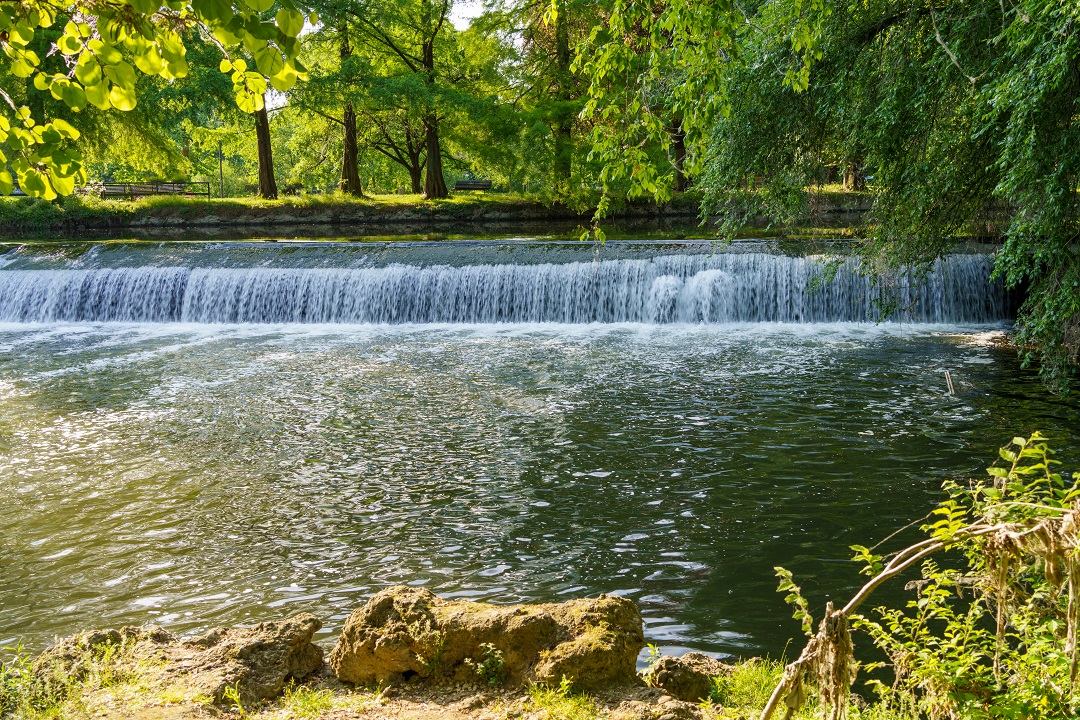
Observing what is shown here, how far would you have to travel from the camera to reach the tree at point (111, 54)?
2.20 meters

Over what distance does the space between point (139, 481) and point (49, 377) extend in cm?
529

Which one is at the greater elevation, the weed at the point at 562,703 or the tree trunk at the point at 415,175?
the tree trunk at the point at 415,175

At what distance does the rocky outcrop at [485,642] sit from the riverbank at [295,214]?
23429mm

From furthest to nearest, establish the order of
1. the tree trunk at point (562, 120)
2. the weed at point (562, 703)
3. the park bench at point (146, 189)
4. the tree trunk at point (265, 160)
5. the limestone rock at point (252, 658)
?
the park bench at point (146, 189), the tree trunk at point (265, 160), the tree trunk at point (562, 120), the limestone rock at point (252, 658), the weed at point (562, 703)

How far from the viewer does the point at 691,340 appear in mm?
13281

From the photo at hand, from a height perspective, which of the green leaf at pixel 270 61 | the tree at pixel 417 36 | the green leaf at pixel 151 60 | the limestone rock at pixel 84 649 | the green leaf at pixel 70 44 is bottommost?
the limestone rock at pixel 84 649

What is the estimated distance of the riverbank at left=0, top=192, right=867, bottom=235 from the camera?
27406 millimetres

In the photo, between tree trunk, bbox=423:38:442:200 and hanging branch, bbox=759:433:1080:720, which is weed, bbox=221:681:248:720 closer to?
hanging branch, bbox=759:433:1080:720

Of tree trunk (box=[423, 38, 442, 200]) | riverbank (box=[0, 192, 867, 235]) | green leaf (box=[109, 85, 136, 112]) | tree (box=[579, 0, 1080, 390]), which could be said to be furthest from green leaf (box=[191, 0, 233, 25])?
tree trunk (box=[423, 38, 442, 200])

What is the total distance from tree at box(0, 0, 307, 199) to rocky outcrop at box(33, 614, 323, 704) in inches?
79.7

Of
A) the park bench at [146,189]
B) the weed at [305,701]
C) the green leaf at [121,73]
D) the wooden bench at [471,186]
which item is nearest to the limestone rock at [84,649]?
the weed at [305,701]

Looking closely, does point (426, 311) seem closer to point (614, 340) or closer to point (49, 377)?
point (614, 340)

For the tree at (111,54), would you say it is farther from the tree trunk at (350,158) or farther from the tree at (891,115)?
the tree trunk at (350,158)

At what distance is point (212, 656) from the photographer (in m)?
3.82
